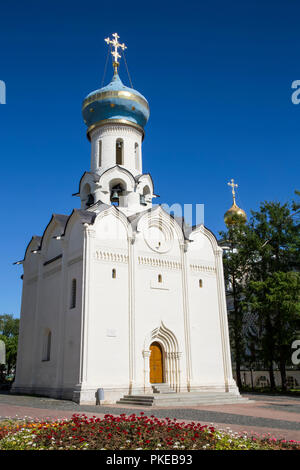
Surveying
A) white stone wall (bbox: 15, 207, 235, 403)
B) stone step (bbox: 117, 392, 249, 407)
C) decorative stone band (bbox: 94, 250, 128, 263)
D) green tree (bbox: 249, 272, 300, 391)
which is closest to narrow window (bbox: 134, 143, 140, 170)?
white stone wall (bbox: 15, 207, 235, 403)

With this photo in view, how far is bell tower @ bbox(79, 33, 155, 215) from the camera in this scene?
71.4ft

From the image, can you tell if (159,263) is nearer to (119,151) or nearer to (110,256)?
(110,256)

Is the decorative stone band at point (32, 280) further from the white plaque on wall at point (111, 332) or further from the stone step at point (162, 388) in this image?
the stone step at point (162, 388)

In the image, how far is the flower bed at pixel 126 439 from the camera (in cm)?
589

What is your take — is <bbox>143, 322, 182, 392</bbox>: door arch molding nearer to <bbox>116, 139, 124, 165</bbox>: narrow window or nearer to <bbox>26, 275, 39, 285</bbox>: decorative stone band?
<bbox>26, 275, 39, 285</bbox>: decorative stone band

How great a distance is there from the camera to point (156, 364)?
60.0 ft

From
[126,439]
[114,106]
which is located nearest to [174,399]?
[126,439]

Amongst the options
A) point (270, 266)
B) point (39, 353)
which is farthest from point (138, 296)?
point (270, 266)

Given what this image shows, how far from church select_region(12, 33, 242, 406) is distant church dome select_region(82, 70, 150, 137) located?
0.05 m

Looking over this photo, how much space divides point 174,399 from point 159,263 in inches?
241

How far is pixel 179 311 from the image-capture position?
62.7 feet

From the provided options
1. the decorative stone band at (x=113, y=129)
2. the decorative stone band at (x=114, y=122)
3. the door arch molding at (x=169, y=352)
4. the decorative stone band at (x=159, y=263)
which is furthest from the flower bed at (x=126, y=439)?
the decorative stone band at (x=114, y=122)

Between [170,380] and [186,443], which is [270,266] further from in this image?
[186,443]

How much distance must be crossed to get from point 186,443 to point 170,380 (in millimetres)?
12708
